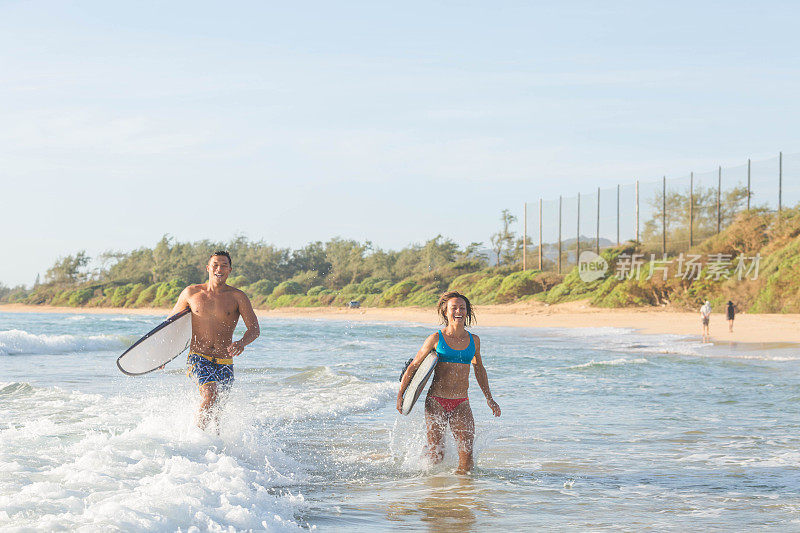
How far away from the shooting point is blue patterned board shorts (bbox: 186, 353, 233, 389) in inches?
252

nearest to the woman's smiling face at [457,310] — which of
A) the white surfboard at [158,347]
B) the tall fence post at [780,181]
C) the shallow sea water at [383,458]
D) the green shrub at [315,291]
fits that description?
the shallow sea water at [383,458]

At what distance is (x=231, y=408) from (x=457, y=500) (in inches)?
87.0

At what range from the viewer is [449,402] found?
6.02 metres

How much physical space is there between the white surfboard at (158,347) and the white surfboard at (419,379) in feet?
6.41

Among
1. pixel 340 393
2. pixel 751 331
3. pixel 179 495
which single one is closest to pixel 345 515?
pixel 179 495

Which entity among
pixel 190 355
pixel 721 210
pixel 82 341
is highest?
pixel 721 210

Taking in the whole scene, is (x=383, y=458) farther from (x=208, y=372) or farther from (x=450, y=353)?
(x=208, y=372)

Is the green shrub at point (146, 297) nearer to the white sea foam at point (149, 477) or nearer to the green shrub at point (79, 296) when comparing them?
the green shrub at point (79, 296)

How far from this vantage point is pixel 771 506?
5.32 meters

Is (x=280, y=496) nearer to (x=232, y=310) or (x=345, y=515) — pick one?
(x=345, y=515)

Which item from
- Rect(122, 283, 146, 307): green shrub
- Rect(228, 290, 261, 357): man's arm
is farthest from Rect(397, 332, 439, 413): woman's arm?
Rect(122, 283, 146, 307): green shrub

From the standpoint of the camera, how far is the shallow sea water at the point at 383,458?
4855 mm

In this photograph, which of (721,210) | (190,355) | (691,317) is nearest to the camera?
(190,355)

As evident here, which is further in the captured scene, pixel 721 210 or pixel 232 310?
pixel 721 210
